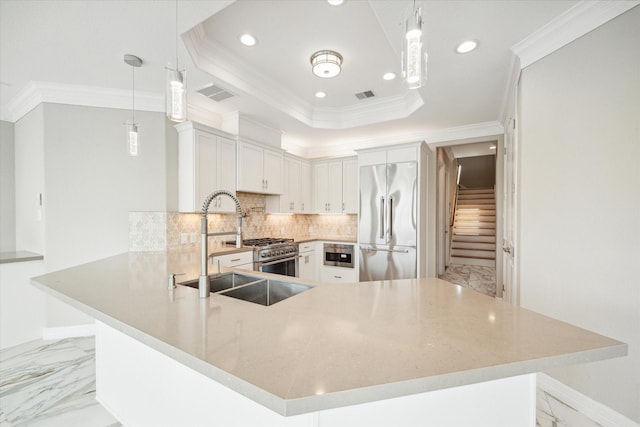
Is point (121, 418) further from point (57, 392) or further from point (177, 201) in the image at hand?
point (177, 201)

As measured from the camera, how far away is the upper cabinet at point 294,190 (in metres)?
4.69

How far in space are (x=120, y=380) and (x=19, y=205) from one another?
3.43 meters

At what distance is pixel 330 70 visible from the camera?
272cm

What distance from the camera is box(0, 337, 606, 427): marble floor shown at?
185 cm

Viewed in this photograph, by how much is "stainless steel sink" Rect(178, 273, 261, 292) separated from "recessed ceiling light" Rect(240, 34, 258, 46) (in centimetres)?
205

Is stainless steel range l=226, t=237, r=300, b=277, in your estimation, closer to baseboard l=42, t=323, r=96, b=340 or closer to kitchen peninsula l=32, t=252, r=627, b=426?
baseboard l=42, t=323, r=96, b=340

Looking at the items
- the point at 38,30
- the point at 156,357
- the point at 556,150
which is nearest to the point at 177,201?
the point at 38,30

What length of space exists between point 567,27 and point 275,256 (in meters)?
3.61

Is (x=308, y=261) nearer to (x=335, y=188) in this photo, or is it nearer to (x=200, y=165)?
(x=335, y=188)

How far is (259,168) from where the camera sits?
163 inches

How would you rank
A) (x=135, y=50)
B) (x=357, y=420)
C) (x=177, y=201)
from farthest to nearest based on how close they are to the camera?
(x=177, y=201), (x=135, y=50), (x=357, y=420)

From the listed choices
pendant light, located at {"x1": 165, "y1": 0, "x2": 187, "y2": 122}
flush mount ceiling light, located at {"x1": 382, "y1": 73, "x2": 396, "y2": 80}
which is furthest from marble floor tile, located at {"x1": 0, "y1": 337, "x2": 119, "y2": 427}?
flush mount ceiling light, located at {"x1": 382, "y1": 73, "x2": 396, "y2": 80}

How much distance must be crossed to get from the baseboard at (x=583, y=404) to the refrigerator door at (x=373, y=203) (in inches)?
93.4

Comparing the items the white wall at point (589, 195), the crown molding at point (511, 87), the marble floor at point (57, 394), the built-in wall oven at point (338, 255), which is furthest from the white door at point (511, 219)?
the built-in wall oven at point (338, 255)
